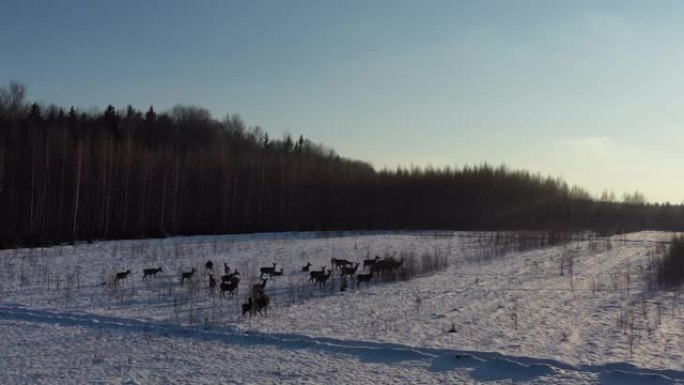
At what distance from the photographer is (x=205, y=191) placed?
61344 mm

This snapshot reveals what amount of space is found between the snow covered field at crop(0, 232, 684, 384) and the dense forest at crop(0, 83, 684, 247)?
2230 centimetres

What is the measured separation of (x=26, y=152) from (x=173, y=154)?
14456 mm

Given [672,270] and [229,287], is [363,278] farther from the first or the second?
[672,270]

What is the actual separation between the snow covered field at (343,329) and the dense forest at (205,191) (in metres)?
22.3

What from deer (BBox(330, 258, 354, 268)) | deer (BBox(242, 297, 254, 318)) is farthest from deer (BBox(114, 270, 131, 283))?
deer (BBox(330, 258, 354, 268))

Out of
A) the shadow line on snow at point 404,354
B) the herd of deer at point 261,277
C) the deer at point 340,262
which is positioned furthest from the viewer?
the deer at point 340,262

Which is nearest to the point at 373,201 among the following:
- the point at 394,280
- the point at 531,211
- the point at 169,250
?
the point at 531,211

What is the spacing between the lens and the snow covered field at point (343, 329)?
10633 millimetres

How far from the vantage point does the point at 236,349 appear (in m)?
12.5

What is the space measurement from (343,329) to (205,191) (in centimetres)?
4866

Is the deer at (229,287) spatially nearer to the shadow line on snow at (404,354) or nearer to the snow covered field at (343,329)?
the snow covered field at (343,329)

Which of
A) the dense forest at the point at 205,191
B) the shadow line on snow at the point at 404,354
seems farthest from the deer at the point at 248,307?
the dense forest at the point at 205,191

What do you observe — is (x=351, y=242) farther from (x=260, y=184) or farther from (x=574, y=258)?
(x=260, y=184)

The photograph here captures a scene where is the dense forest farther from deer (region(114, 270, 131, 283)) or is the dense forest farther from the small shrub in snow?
the small shrub in snow
